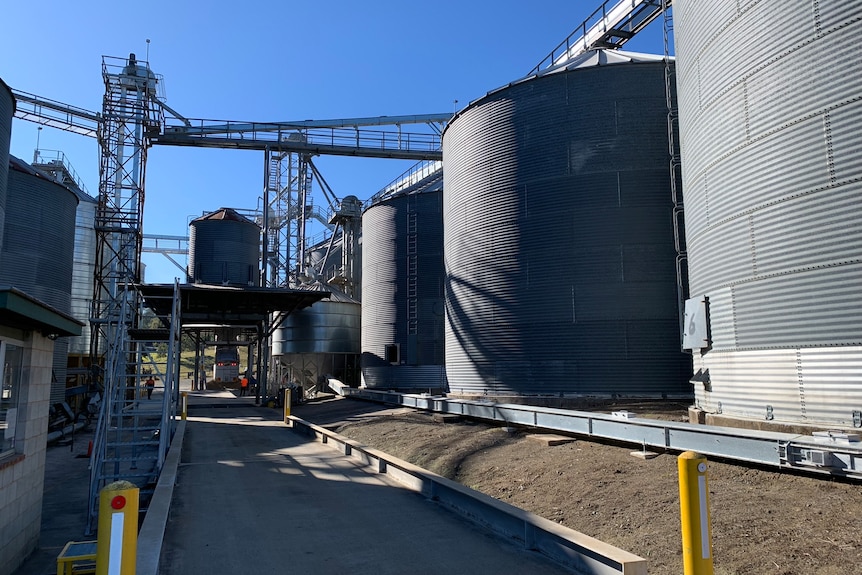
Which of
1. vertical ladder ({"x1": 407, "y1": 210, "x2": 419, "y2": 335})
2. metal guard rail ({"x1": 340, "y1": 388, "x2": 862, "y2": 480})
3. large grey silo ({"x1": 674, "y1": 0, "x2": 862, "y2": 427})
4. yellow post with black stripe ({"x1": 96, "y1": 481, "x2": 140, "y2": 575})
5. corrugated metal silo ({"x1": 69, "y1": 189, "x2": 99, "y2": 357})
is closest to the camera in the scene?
yellow post with black stripe ({"x1": 96, "y1": 481, "x2": 140, "y2": 575})

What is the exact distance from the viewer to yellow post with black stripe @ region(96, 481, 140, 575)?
4250 mm

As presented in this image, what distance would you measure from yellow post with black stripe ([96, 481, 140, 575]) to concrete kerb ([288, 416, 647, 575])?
189 centimetres

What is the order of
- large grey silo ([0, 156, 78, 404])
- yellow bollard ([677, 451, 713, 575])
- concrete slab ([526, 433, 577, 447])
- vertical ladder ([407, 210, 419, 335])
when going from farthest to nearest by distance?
vertical ladder ([407, 210, 419, 335]) < large grey silo ([0, 156, 78, 404]) < concrete slab ([526, 433, 577, 447]) < yellow bollard ([677, 451, 713, 575])

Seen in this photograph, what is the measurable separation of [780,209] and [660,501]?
484 cm

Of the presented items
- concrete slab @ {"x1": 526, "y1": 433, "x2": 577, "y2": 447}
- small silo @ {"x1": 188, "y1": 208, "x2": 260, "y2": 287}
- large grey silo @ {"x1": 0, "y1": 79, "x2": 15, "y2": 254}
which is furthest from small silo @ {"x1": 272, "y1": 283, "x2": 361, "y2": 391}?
concrete slab @ {"x1": 526, "y1": 433, "x2": 577, "y2": 447}

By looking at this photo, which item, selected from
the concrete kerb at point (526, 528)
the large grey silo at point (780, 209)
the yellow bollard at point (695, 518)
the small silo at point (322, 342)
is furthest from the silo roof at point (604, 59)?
the small silo at point (322, 342)

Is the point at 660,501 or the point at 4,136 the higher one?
the point at 4,136

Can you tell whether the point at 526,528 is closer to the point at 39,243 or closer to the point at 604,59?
the point at 604,59

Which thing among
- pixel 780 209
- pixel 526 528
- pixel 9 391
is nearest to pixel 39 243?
pixel 9 391

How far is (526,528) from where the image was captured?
24.4 feet

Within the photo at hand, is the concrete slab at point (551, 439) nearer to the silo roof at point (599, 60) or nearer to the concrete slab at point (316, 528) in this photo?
the concrete slab at point (316, 528)

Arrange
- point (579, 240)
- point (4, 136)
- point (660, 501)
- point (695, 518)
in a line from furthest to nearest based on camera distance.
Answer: point (579, 240) → point (4, 136) → point (660, 501) → point (695, 518)

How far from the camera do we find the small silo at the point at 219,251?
124ft

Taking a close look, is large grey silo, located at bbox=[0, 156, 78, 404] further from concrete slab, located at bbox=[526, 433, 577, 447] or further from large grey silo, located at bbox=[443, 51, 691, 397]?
concrete slab, located at bbox=[526, 433, 577, 447]
